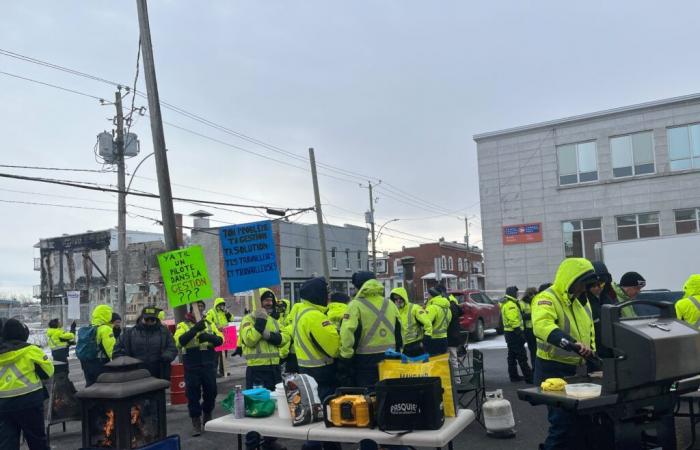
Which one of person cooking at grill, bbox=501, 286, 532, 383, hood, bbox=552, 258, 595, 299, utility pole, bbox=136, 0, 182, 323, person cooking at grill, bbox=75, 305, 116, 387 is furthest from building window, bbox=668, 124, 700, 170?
person cooking at grill, bbox=75, 305, 116, 387

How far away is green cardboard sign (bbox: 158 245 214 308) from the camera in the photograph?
9.33m

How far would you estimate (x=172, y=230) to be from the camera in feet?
36.0

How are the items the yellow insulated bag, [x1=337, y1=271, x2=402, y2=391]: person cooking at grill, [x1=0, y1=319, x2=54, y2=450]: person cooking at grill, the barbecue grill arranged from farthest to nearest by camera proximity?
[x1=0, y1=319, x2=54, y2=450]: person cooking at grill
[x1=337, y1=271, x2=402, y2=391]: person cooking at grill
the yellow insulated bag
the barbecue grill

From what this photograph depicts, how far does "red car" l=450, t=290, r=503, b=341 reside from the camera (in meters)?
18.8

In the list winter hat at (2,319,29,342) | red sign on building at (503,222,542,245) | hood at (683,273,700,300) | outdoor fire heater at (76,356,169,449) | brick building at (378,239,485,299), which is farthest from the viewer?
brick building at (378,239,485,299)

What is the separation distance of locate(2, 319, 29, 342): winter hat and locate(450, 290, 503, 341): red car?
46.3 ft

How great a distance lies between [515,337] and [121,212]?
16.1m

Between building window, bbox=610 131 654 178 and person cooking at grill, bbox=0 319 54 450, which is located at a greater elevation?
building window, bbox=610 131 654 178

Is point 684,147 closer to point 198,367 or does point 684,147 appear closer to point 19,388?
point 198,367

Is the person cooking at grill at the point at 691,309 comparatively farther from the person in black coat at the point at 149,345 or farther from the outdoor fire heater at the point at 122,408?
the person in black coat at the point at 149,345

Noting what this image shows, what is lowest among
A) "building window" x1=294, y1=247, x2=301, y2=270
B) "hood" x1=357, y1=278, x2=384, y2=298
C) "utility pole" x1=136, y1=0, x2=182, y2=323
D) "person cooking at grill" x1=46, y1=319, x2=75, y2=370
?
"person cooking at grill" x1=46, y1=319, x2=75, y2=370

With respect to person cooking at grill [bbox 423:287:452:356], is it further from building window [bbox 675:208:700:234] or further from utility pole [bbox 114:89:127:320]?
building window [bbox 675:208:700:234]

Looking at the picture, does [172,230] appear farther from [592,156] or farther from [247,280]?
[592,156]

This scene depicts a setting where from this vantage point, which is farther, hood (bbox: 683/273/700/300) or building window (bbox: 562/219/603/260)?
building window (bbox: 562/219/603/260)
